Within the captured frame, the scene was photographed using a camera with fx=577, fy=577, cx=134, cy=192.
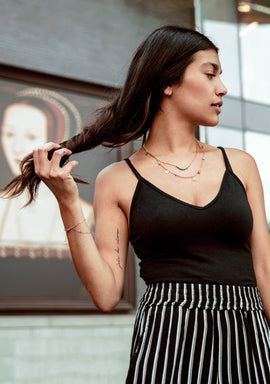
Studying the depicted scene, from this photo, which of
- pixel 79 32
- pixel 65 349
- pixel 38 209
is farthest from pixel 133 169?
pixel 79 32

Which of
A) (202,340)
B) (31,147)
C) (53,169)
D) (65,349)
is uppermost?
(31,147)

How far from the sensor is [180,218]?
1389mm

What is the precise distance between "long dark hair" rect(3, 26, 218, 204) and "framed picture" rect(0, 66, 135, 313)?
261cm

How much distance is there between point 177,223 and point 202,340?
0.91ft

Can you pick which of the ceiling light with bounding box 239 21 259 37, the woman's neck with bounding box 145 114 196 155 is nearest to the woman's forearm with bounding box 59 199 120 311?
the woman's neck with bounding box 145 114 196 155

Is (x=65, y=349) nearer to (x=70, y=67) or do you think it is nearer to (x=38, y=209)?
(x=38, y=209)

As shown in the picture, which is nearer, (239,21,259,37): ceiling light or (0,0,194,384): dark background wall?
(0,0,194,384): dark background wall

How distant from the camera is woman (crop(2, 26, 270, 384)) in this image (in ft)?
4.33

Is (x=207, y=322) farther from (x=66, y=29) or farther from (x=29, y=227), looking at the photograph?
(x=66, y=29)

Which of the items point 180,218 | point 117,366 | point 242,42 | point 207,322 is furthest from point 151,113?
point 242,42

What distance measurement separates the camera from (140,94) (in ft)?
5.37

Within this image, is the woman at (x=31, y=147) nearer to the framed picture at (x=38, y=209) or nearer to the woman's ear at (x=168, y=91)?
the framed picture at (x=38, y=209)

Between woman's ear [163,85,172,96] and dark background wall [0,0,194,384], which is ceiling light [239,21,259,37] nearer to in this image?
dark background wall [0,0,194,384]

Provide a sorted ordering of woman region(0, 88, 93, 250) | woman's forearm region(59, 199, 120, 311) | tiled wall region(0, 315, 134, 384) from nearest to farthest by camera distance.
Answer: woman's forearm region(59, 199, 120, 311) < tiled wall region(0, 315, 134, 384) < woman region(0, 88, 93, 250)
